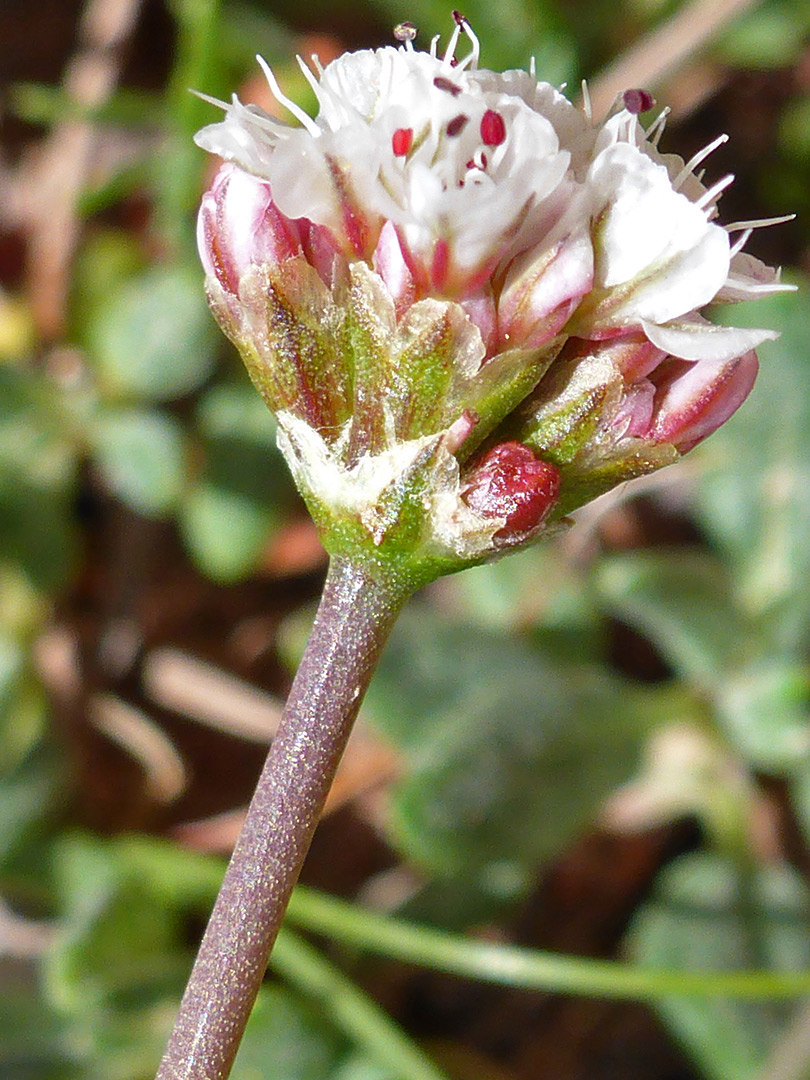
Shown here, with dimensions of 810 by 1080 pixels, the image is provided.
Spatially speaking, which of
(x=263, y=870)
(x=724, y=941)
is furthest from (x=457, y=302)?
(x=724, y=941)

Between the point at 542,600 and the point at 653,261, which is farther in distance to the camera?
the point at 542,600

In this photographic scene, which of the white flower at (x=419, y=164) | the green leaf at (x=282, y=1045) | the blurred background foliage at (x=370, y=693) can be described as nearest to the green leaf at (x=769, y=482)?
the blurred background foliage at (x=370, y=693)

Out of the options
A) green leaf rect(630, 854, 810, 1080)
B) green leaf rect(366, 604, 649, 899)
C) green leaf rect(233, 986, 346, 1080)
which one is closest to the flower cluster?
green leaf rect(366, 604, 649, 899)

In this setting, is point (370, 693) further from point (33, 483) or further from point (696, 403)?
point (696, 403)

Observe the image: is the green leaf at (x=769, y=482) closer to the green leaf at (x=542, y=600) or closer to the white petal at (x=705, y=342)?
the green leaf at (x=542, y=600)

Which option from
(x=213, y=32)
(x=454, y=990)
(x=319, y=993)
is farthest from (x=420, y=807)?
(x=213, y=32)

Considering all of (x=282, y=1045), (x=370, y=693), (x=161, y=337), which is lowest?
(x=282, y=1045)

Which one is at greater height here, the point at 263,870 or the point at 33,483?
the point at 33,483
